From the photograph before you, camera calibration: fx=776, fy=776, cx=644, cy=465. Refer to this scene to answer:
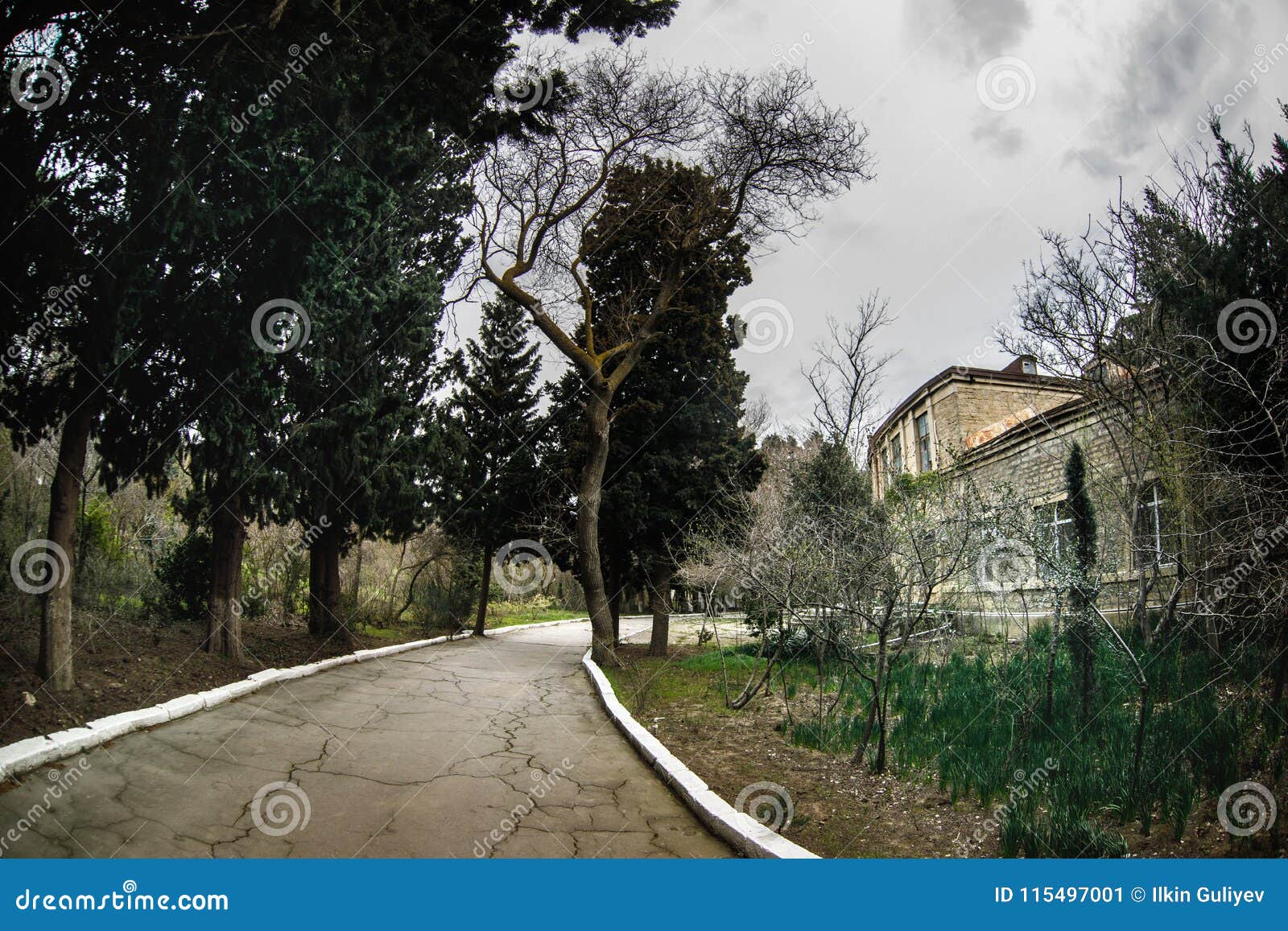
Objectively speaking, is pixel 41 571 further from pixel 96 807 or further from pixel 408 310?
pixel 408 310

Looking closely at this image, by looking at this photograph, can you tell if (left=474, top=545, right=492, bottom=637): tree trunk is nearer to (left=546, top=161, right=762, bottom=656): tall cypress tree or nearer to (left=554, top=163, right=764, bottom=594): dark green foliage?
(left=546, top=161, right=762, bottom=656): tall cypress tree

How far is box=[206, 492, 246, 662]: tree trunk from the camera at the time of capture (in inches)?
416

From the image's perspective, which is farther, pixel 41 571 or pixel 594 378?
pixel 594 378

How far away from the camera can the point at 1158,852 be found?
4516 mm

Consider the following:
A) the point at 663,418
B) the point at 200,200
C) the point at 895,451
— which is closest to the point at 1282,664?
the point at 200,200

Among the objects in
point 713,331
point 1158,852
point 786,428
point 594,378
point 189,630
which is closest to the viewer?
point 1158,852

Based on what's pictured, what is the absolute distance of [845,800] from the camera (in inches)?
227

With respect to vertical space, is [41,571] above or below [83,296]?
below

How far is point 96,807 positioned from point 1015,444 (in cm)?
1886

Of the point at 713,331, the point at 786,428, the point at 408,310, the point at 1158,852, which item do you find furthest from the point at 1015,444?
the point at 1158,852

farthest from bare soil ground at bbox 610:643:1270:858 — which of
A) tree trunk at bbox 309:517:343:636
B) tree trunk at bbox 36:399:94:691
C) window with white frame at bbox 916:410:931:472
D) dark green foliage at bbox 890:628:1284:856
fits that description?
window with white frame at bbox 916:410:931:472

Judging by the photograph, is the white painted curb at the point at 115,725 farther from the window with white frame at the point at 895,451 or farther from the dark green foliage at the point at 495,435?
the window with white frame at the point at 895,451

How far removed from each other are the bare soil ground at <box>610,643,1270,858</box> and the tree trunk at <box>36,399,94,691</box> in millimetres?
5772

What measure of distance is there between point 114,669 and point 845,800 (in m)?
7.64
